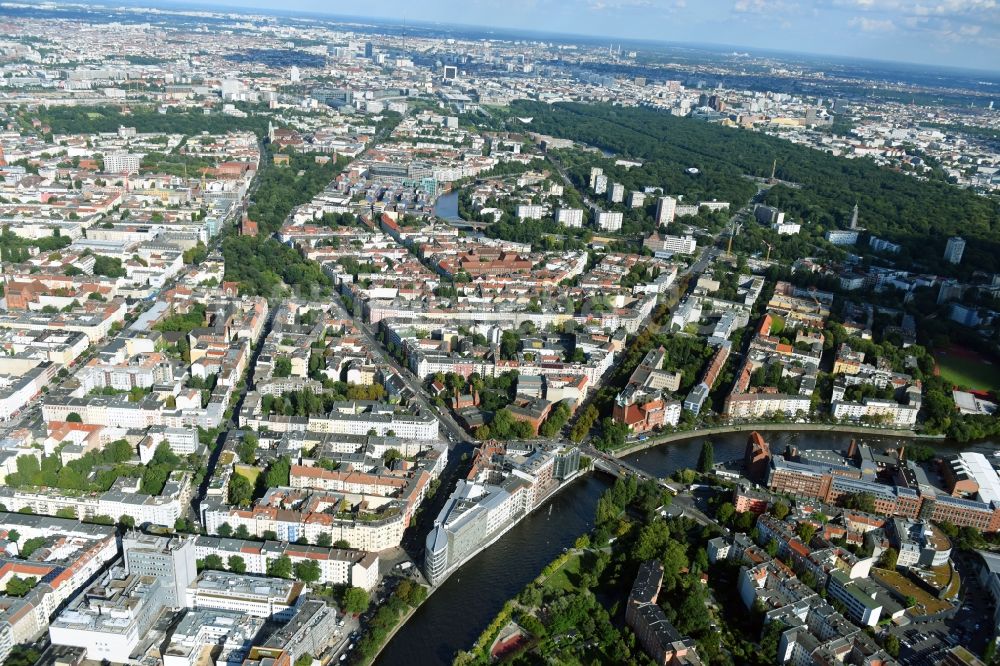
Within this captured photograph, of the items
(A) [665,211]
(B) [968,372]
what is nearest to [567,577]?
(B) [968,372]

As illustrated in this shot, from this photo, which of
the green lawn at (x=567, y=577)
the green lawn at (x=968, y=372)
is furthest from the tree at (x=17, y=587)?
the green lawn at (x=968, y=372)

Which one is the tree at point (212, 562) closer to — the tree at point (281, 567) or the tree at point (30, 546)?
the tree at point (281, 567)

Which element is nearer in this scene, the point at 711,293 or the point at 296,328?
the point at 296,328

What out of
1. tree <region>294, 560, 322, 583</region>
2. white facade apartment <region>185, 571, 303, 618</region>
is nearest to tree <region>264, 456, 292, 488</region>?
tree <region>294, 560, 322, 583</region>

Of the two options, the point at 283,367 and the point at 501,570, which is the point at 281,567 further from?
the point at 283,367

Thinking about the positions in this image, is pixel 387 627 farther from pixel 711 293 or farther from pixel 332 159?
pixel 332 159

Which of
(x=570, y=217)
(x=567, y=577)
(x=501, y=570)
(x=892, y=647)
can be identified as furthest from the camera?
(x=570, y=217)

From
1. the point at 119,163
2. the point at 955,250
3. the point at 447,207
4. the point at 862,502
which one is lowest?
the point at 862,502

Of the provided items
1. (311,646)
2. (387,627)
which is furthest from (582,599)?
(311,646)
